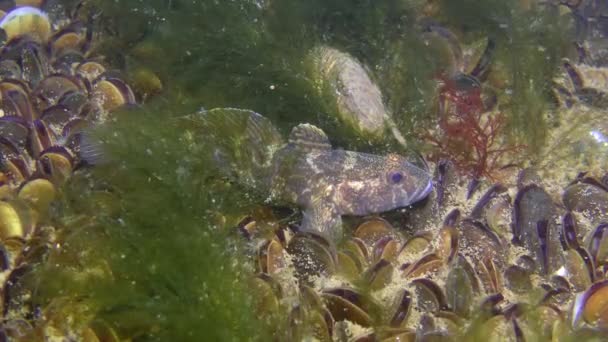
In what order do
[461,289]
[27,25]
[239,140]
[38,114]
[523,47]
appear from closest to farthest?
[461,289], [239,140], [38,114], [523,47], [27,25]

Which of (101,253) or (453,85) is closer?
(101,253)

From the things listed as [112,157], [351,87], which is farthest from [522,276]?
[112,157]

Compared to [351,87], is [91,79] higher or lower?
higher

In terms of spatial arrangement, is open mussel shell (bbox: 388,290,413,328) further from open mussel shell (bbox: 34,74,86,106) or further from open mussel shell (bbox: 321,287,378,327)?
open mussel shell (bbox: 34,74,86,106)

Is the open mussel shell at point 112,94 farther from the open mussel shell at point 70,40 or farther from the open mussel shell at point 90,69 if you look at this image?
the open mussel shell at point 70,40

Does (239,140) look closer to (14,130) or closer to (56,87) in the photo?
(14,130)

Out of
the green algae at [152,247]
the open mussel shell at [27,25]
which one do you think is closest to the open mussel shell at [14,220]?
the green algae at [152,247]

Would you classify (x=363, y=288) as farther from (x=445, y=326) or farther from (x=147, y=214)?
(x=147, y=214)

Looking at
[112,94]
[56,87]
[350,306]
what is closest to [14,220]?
[112,94]
